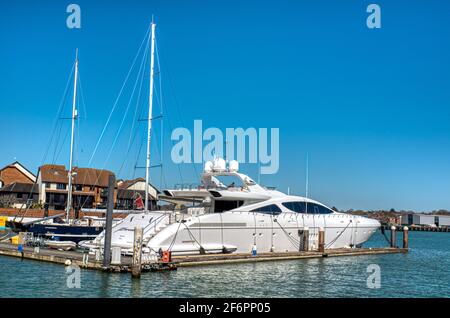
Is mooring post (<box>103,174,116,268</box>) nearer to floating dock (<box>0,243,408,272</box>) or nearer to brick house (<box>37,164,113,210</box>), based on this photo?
floating dock (<box>0,243,408,272</box>)

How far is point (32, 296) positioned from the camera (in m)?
17.6

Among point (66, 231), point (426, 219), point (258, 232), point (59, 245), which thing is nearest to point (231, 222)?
A: point (258, 232)

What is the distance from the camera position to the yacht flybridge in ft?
91.4

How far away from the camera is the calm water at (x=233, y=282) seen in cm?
1880

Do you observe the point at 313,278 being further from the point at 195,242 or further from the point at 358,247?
the point at 358,247

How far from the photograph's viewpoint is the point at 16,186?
233ft

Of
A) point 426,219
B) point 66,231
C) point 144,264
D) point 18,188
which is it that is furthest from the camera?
point 426,219

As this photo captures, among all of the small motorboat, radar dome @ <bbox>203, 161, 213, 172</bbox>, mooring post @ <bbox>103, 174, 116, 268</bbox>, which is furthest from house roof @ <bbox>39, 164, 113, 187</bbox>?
mooring post @ <bbox>103, 174, 116, 268</bbox>

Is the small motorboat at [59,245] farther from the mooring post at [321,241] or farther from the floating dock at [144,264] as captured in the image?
the mooring post at [321,241]

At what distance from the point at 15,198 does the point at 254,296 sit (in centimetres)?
5931

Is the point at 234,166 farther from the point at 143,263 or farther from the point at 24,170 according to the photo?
the point at 24,170

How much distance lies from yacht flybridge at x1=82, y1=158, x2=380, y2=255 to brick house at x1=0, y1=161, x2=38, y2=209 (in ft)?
128

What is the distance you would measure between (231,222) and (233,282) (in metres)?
8.44

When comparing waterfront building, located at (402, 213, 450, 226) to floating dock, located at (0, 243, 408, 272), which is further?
waterfront building, located at (402, 213, 450, 226)
